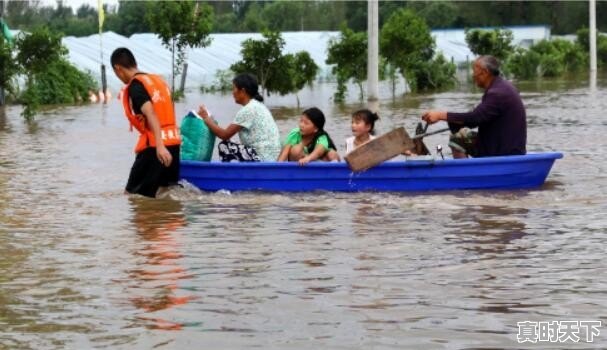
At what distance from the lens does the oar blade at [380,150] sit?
36.6 feet

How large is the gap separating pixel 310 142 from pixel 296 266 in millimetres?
4223

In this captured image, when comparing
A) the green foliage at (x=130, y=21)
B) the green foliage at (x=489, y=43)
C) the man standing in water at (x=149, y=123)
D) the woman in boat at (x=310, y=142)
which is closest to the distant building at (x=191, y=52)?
the green foliage at (x=489, y=43)

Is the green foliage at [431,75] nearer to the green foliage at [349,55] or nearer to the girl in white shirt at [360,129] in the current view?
the green foliage at [349,55]

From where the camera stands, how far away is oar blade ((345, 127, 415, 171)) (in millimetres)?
11164

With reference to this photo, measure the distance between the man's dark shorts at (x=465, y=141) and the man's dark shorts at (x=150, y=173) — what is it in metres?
2.74

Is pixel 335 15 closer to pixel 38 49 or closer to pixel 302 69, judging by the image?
pixel 302 69

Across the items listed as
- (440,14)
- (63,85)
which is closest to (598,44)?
(440,14)

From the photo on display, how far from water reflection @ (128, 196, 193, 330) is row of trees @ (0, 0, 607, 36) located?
178ft

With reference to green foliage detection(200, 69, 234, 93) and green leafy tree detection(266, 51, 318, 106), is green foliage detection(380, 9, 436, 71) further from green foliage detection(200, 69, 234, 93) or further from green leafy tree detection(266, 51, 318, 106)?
green foliage detection(200, 69, 234, 93)

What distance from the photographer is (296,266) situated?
778cm

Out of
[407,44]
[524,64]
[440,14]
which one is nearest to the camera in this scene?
[407,44]

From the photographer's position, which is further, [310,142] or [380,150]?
[310,142]

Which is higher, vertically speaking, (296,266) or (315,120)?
(315,120)

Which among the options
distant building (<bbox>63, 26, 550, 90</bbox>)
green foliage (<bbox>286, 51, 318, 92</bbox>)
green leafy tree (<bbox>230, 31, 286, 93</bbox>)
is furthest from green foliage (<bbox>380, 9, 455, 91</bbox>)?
distant building (<bbox>63, 26, 550, 90</bbox>)
